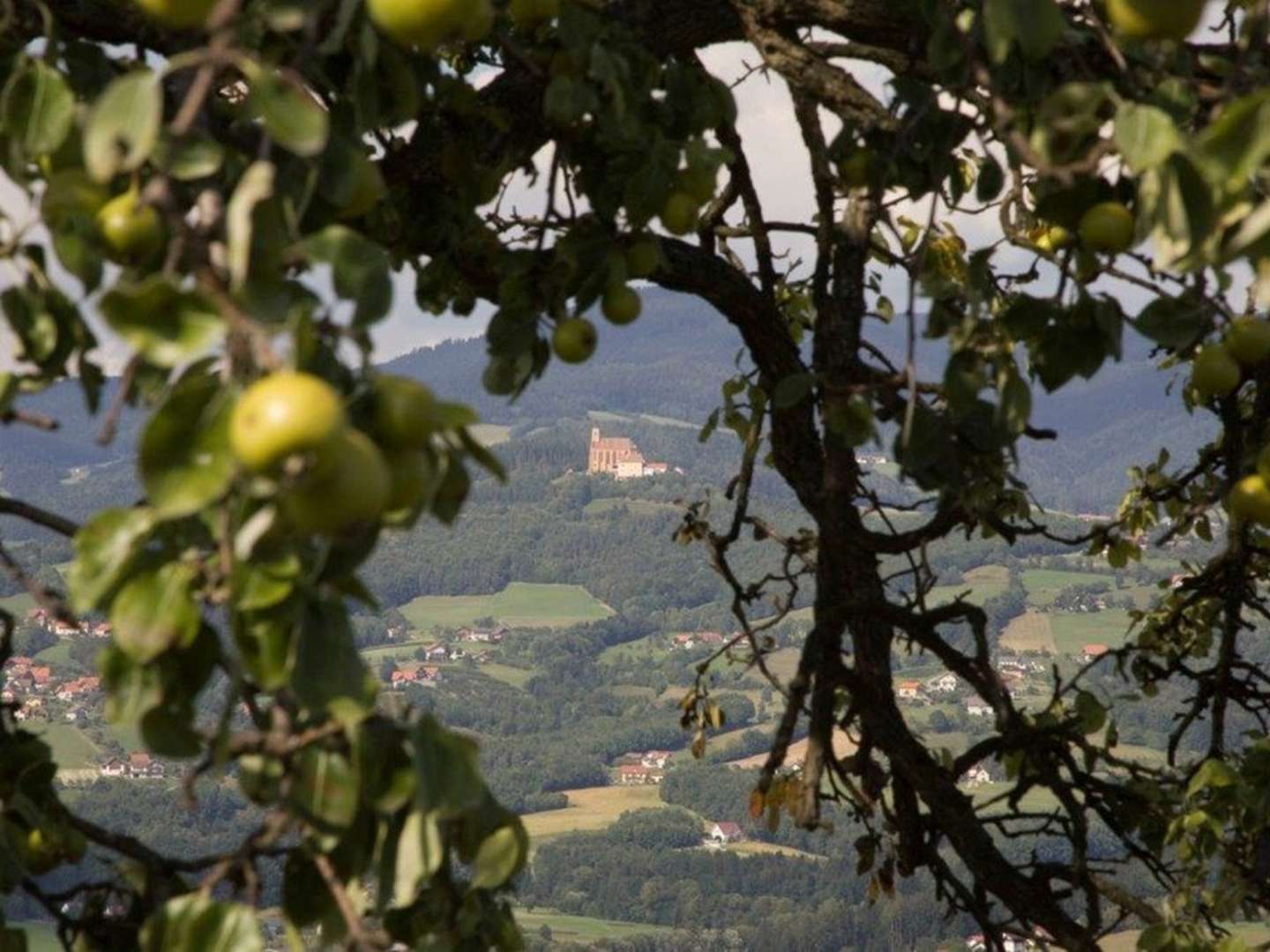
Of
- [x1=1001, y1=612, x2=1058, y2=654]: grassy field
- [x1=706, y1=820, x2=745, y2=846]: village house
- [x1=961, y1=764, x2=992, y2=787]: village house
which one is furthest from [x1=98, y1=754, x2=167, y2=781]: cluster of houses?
[x1=1001, y1=612, x2=1058, y2=654]: grassy field

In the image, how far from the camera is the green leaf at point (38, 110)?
1.83 meters

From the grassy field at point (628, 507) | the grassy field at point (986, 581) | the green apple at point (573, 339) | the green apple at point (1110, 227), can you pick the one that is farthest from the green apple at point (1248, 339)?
the grassy field at point (628, 507)

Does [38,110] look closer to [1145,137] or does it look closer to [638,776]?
[1145,137]

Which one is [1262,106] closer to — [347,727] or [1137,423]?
[347,727]

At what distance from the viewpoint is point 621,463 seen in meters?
111

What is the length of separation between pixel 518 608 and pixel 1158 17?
93625 mm

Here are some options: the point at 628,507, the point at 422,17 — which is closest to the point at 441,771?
the point at 422,17

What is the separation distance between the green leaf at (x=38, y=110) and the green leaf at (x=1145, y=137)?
3.68 ft

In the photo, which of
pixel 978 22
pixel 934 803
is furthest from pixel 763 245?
pixel 978 22

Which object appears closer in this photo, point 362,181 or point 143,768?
point 362,181

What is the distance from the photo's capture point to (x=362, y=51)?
1814 millimetres

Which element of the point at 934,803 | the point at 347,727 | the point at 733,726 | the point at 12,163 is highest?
the point at 12,163

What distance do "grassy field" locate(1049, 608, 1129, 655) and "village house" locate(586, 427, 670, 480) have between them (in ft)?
134

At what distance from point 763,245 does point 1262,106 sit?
9.02 feet
